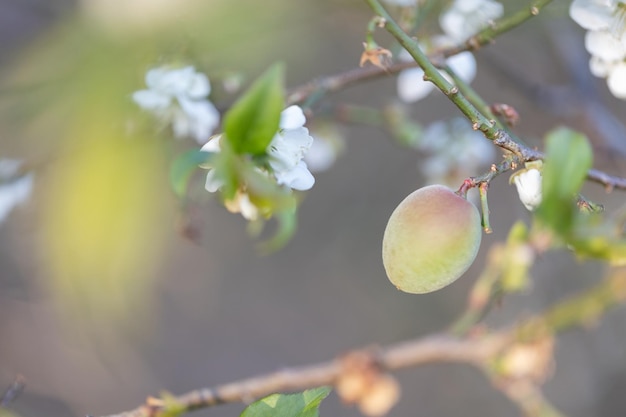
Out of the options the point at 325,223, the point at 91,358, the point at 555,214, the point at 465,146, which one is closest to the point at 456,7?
the point at 465,146

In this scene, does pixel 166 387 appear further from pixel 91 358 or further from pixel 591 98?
pixel 591 98

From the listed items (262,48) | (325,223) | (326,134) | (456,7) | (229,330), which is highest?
(262,48)

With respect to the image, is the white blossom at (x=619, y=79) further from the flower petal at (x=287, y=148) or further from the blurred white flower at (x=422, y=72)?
the flower petal at (x=287, y=148)

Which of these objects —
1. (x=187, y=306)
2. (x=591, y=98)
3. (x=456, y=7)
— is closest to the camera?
(x=456, y=7)

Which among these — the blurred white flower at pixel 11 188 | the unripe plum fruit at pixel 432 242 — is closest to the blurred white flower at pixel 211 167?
the unripe plum fruit at pixel 432 242

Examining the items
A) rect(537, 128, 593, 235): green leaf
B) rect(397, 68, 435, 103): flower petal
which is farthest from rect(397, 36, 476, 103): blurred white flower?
rect(537, 128, 593, 235): green leaf

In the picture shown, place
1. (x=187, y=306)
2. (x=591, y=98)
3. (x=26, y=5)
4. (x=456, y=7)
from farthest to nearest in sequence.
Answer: (x=187, y=306), (x=26, y=5), (x=591, y=98), (x=456, y=7)
